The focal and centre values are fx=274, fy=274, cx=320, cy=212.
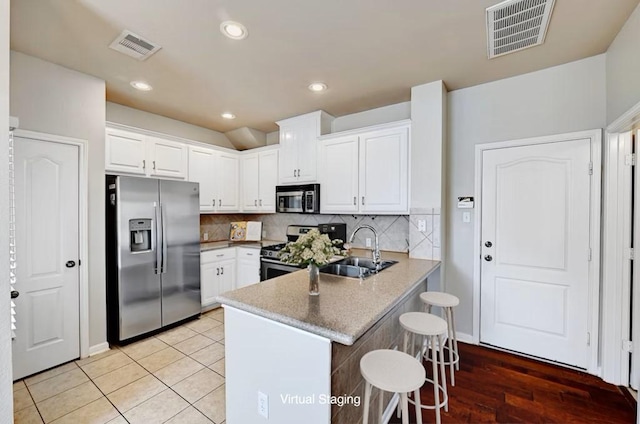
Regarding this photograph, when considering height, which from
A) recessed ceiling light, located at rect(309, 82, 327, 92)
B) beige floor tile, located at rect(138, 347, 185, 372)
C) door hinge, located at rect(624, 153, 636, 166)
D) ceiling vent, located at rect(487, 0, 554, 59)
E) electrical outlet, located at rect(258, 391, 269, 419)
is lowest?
beige floor tile, located at rect(138, 347, 185, 372)

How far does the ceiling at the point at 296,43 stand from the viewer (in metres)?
1.76

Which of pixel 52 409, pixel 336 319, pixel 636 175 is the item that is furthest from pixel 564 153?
pixel 52 409

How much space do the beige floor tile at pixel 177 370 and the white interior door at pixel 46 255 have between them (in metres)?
0.94

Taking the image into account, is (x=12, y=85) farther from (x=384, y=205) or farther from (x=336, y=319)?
(x=384, y=205)

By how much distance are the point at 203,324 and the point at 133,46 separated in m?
2.94

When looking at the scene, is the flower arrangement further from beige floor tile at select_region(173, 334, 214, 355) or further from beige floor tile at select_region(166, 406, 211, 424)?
beige floor tile at select_region(173, 334, 214, 355)

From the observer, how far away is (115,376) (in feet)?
7.54

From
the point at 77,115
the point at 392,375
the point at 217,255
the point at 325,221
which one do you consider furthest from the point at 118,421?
the point at 325,221

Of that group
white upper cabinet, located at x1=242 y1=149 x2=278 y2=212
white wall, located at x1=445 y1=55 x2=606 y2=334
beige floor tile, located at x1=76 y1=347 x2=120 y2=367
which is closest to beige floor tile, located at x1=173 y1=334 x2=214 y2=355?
beige floor tile, located at x1=76 y1=347 x2=120 y2=367

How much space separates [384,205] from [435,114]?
106cm

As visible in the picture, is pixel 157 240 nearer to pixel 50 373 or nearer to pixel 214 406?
pixel 50 373

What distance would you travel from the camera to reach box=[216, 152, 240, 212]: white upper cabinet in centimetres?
412

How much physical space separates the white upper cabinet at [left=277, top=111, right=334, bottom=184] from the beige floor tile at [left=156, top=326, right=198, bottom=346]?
86.7 inches

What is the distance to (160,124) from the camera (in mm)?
3785
